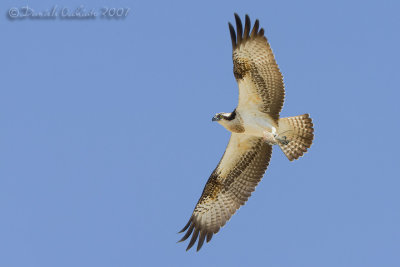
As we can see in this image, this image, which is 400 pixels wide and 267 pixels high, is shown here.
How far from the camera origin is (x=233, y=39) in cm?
1350

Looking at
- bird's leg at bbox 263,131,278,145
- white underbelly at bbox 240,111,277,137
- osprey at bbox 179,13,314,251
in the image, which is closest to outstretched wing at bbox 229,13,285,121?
osprey at bbox 179,13,314,251

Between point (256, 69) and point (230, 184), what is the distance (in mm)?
2584

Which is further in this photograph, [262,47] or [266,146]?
[266,146]

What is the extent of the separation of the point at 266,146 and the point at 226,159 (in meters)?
0.86

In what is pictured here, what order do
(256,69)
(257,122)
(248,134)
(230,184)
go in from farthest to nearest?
(230,184) < (248,134) < (257,122) < (256,69)

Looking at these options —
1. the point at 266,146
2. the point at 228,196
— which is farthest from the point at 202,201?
the point at 266,146

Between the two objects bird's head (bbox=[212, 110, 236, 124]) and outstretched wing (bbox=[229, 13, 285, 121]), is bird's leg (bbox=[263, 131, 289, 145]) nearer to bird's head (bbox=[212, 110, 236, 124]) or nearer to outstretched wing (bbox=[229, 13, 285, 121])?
outstretched wing (bbox=[229, 13, 285, 121])

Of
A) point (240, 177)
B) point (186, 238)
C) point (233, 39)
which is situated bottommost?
point (186, 238)

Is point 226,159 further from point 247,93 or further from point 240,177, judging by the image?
point 247,93

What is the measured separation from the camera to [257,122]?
550 inches

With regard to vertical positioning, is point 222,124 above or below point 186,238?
above

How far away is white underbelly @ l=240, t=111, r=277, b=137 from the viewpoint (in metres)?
14.0

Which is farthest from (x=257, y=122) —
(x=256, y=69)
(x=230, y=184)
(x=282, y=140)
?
(x=230, y=184)

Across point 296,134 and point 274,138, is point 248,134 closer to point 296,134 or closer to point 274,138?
point 274,138
